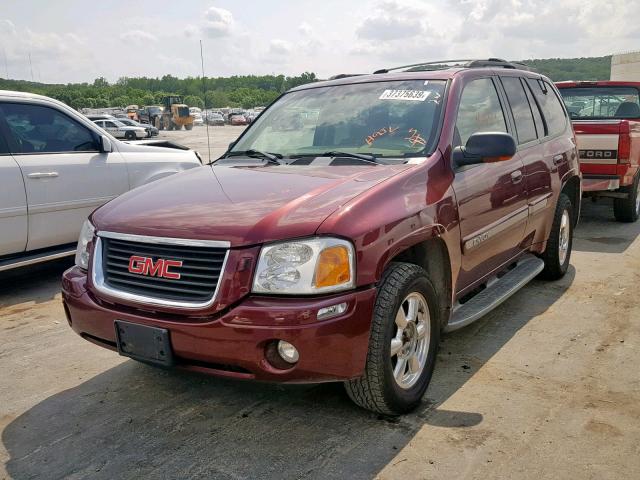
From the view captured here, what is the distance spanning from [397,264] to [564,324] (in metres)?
2.01

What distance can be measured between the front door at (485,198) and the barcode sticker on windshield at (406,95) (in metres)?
0.25

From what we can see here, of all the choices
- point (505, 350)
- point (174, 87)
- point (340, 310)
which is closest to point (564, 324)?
point (505, 350)

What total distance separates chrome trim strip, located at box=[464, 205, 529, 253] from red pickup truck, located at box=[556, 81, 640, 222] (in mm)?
3675

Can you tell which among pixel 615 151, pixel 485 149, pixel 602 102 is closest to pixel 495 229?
pixel 485 149

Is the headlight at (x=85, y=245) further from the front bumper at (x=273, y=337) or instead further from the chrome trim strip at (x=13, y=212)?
the chrome trim strip at (x=13, y=212)

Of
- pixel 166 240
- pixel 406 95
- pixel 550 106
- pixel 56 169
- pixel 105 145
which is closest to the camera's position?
pixel 166 240

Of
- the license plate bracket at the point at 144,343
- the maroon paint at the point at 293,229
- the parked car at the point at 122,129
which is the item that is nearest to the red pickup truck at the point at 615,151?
the maroon paint at the point at 293,229

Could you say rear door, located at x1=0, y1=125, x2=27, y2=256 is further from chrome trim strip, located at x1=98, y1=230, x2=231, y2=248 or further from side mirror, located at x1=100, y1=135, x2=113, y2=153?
chrome trim strip, located at x1=98, y1=230, x2=231, y2=248

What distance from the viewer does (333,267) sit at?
2764 millimetres

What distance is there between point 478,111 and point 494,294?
1.22 meters

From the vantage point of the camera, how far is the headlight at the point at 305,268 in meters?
2.74

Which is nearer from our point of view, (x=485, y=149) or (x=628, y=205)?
(x=485, y=149)

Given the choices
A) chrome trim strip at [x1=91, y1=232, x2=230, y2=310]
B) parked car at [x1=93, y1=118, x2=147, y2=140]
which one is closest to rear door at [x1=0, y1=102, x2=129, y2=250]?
chrome trim strip at [x1=91, y1=232, x2=230, y2=310]

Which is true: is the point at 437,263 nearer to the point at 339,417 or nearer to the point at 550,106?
the point at 339,417
